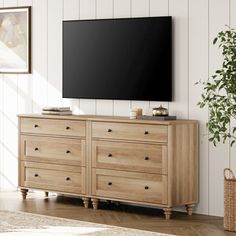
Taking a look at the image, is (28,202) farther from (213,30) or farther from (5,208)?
(213,30)

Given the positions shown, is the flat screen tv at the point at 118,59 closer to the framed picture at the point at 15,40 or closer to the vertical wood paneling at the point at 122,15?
the vertical wood paneling at the point at 122,15

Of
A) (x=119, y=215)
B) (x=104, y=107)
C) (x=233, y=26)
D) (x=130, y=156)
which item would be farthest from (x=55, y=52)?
(x=233, y=26)

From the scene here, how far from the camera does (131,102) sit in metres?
7.42

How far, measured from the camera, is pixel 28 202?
761 centimetres

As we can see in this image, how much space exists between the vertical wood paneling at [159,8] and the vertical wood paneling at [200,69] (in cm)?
26

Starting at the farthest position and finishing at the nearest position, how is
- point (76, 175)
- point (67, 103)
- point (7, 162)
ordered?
1. point (7, 162)
2. point (67, 103)
3. point (76, 175)

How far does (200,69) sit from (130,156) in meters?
0.99

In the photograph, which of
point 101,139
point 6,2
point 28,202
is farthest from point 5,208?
point 6,2

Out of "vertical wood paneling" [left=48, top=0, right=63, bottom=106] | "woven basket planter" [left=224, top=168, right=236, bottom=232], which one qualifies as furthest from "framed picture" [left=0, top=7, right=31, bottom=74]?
"woven basket planter" [left=224, top=168, right=236, bottom=232]

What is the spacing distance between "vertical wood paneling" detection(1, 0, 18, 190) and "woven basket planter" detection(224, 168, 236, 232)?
2774 mm

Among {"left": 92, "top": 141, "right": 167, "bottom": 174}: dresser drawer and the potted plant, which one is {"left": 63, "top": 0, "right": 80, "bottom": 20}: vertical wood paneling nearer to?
{"left": 92, "top": 141, "right": 167, "bottom": 174}: dresser drawer

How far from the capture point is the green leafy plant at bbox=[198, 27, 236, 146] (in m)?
6.16

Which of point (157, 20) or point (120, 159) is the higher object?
point (157, 20)

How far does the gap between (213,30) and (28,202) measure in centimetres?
245
